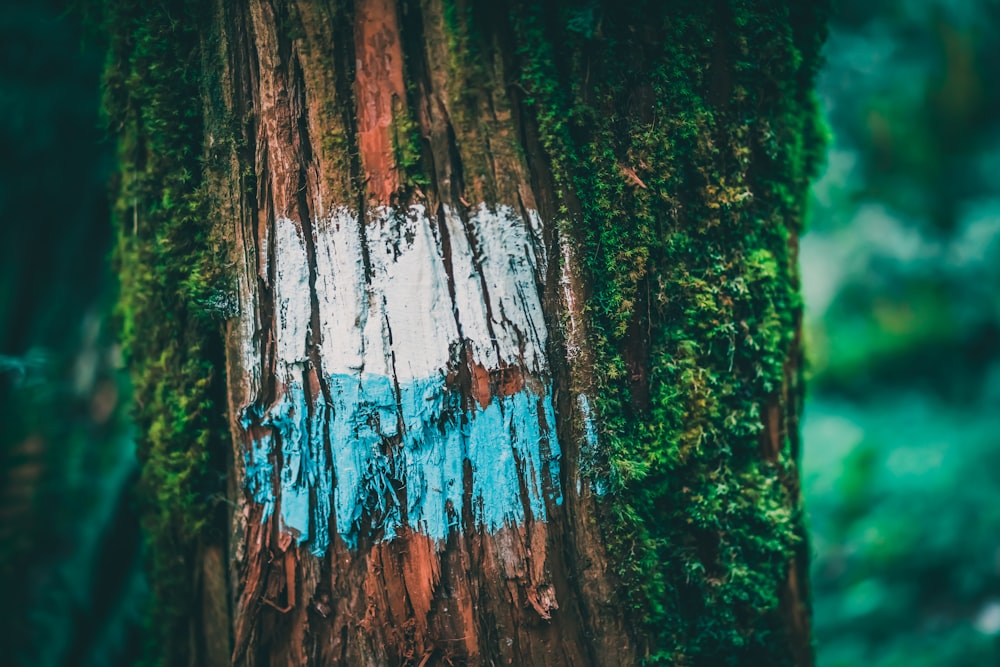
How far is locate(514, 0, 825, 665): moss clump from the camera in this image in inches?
46.6

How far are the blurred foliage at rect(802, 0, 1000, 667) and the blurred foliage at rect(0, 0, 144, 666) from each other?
3.81 meters

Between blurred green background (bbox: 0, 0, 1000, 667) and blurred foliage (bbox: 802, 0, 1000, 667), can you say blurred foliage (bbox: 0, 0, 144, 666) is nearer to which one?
blurred green background (bbox: 0, 0, 1000, 667)

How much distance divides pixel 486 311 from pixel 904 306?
180 inches

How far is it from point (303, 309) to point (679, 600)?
1.06m

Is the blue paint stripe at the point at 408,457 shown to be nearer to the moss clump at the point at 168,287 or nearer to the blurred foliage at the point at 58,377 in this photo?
the moss clump at the point at 168,287

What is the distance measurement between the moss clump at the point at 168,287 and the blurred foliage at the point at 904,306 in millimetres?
3571

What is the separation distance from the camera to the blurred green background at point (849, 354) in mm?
2209

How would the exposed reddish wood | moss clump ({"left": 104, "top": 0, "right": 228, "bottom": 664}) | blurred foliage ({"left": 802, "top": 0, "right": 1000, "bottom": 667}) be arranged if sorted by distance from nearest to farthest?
the exposed reddish wood → moss clump ({"left": 104, "top": 0, "right": 228, "bottom": 664}) → blurred foliage ({"left": 802, "top": 0, "right": 1000, "bottom": 667})

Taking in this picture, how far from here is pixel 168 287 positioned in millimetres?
1336

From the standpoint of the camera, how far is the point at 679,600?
49.8 inches

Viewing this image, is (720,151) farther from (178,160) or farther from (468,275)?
(178,160)

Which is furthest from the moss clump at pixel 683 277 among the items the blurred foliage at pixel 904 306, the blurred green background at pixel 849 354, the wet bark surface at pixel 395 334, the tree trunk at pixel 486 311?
the blurred foliage at pixel 904 306

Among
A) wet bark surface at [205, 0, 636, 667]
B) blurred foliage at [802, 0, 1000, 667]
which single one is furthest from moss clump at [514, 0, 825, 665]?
blurred foliage at [802, 0, 1000, 667]

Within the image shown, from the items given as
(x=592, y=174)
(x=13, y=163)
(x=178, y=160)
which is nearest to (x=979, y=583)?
(x=592, y=174)
